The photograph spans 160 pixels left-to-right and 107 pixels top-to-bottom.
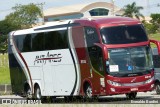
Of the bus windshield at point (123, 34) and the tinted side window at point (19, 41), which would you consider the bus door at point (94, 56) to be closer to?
the bus windshield at point (123, 34)

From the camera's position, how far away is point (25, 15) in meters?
145

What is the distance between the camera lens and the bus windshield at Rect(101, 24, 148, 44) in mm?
26875

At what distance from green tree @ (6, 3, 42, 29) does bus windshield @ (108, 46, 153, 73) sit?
113987mm

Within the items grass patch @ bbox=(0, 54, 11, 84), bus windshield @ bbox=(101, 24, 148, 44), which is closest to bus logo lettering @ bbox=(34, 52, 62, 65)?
bus windshield @ bbox=(101, 24, 148, 44)

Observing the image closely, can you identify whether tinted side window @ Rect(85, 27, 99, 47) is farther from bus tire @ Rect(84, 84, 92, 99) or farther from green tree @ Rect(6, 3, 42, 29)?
green tree @ Rect(6, 3, 42, 29)

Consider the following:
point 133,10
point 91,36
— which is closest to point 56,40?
point 91,36

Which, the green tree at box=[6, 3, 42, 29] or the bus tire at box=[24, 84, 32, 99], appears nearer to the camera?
the bus tire at box=[24, 84, 32, 99]

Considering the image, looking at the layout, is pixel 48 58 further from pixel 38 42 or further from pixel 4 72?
pixel 4 72

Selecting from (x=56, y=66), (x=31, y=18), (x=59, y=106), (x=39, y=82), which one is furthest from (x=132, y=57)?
(x=31, y=18)

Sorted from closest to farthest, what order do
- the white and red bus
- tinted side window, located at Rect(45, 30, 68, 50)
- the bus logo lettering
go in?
1. the white and red bus
2. tinted side window, located at Rect(45, 30, 68, 50)
3. the bus logo lettering

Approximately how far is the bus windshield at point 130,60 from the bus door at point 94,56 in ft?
1.74

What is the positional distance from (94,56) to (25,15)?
389 ft

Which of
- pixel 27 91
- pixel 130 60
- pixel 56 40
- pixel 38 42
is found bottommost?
pixel 27 91

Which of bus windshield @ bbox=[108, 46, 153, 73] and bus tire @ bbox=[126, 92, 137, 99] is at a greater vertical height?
bus windshield @ bbox=[108, 46, 153, 73]
